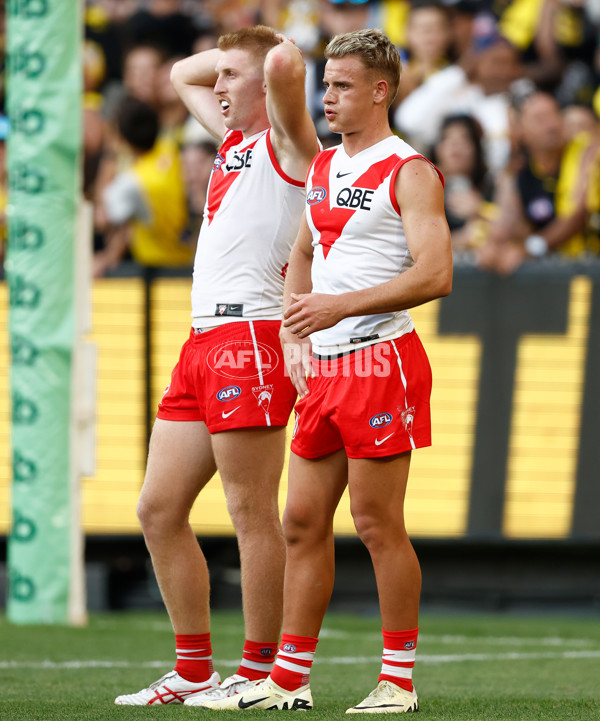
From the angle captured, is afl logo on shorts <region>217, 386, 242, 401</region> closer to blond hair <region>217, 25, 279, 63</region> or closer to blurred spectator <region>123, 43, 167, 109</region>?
blond hair <region>217, 25, 279, 63</region>

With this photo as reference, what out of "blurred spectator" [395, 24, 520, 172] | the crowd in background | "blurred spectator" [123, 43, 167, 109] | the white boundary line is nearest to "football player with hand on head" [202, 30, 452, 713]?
the white boundary line

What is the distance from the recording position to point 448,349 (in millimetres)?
8375

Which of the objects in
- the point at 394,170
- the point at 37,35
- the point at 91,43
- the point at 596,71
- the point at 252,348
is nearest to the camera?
the point at 394,170

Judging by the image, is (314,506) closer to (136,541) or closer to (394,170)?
(394,170)

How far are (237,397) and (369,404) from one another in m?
0.58

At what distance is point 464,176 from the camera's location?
8.71m

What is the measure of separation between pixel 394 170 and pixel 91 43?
8.22 meters

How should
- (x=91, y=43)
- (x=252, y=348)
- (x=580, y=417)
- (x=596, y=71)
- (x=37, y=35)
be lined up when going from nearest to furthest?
(x=252, y=348) < (x=37, y=35) < (x=580, y=417) < (x=596, y=71) < (x=91, y=43)

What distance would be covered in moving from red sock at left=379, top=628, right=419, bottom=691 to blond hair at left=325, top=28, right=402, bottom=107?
1.72m

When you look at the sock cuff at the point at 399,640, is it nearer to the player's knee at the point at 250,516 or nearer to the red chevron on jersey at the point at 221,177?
the player's knee at the point at 250,516

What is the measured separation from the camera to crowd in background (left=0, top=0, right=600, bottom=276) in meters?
8.56

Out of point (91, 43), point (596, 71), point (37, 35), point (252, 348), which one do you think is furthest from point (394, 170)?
point (91, 43)

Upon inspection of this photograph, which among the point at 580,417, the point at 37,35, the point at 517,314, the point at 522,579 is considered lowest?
the point at 522,579

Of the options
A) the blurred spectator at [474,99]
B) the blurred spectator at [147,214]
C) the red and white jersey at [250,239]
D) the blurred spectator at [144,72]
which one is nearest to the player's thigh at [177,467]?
the red and white jersey at [250,239]
